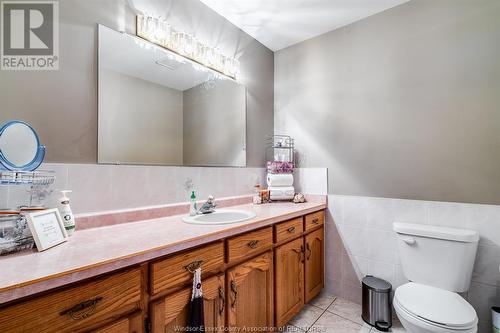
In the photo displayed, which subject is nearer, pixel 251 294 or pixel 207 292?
pixel 207 292

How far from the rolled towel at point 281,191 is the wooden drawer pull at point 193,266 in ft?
4.02

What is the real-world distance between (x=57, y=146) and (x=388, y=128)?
2.24m

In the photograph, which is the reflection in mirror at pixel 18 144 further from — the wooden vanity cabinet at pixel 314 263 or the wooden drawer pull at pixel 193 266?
the wooden vanity cabinet at pixel 314 263

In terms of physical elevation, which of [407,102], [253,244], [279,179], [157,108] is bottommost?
[253,244]

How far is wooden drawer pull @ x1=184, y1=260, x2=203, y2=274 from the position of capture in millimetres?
1042

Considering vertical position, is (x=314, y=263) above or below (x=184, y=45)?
below

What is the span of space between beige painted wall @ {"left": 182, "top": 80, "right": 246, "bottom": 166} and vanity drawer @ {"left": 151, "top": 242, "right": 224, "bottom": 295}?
2.56 feet

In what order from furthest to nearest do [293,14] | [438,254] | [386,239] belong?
1. [293,14]
2. [386,239]
3. [438,254]

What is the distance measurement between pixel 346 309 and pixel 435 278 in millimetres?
764

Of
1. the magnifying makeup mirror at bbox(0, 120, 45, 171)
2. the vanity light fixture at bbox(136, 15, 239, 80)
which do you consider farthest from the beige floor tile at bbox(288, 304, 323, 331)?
the vanity light fixture at bbox(136, 15, 239, 80)

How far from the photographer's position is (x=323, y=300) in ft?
6.91

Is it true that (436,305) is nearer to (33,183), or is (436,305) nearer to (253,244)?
(253,244)

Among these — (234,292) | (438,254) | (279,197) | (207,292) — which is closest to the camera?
(207,292)

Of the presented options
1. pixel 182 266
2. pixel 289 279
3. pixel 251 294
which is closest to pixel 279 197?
pixel 289 279
